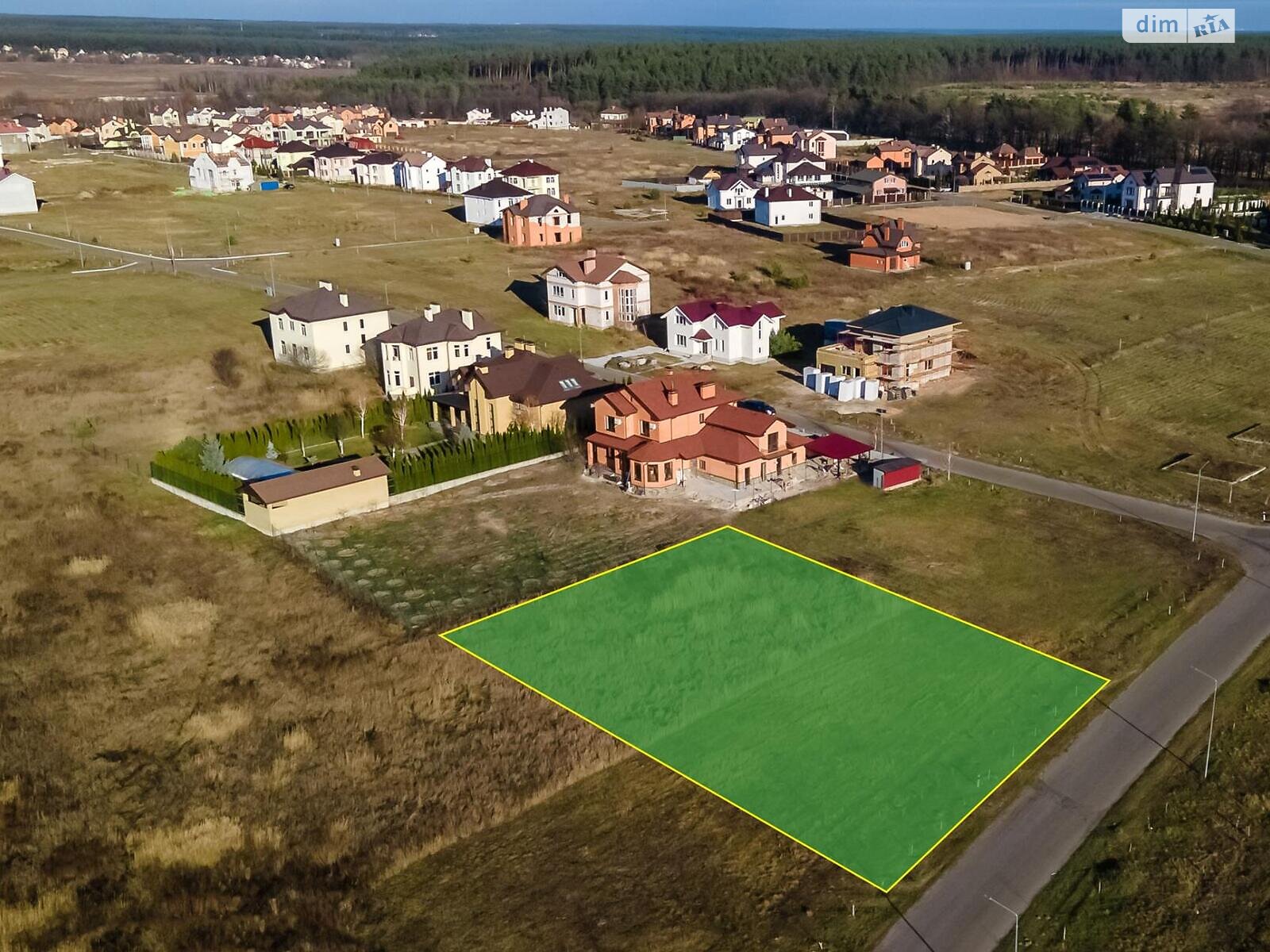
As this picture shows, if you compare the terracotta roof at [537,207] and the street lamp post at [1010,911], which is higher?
the terracotta roof at [537,207]

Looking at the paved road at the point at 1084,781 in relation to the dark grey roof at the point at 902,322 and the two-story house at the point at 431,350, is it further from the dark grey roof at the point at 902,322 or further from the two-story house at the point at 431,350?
the two-story house at the point at 431,350

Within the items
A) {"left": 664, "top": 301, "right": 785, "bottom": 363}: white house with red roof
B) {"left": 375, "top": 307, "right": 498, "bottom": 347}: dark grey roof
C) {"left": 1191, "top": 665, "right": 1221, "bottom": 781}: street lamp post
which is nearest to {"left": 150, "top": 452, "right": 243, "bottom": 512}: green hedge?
{"left": 375, "top": 307, "right": 498, "bottom": 347}: dark grey roof

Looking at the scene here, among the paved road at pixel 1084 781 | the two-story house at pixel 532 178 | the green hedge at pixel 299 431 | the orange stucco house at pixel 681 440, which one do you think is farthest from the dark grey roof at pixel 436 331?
the two-story house at pixel 532 178

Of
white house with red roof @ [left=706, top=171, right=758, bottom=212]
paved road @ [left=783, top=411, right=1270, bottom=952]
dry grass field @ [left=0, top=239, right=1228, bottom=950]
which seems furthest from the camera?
white house with red roof @ [left=706, top=171, right=758, bottom=212]

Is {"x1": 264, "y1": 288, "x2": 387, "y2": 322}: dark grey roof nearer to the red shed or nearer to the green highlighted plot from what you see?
the green highlighted plot

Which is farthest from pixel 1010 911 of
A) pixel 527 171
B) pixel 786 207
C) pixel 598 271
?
pixel 527 171

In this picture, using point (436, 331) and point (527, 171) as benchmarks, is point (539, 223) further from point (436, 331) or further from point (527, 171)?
point (436, 331)

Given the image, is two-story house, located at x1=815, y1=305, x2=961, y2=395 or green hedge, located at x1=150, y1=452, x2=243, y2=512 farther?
two-story house, located at x1=815, y1=305, x2=961, y2=395
